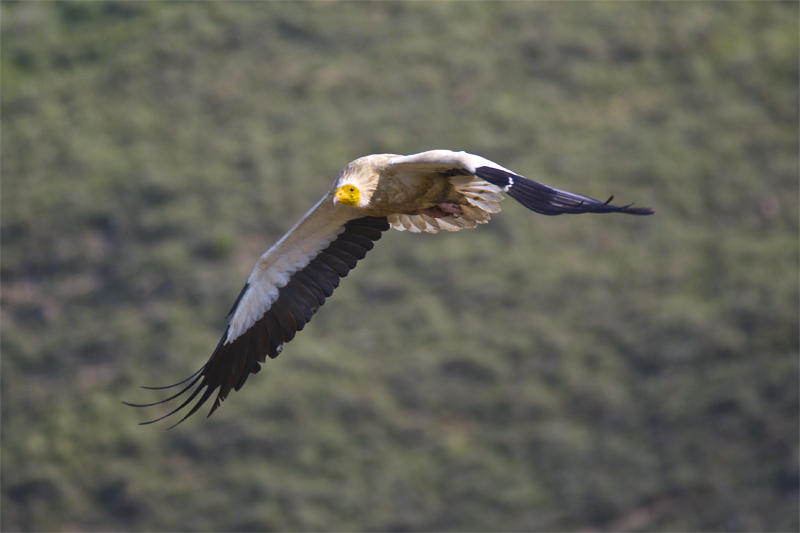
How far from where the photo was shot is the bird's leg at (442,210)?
6398 millimetres

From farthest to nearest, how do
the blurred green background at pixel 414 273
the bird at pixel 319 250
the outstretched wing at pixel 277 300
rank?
the blurred green background at pixel 414 273, the outstretched wing at pixel 277 300, the bird at pixel 319 250

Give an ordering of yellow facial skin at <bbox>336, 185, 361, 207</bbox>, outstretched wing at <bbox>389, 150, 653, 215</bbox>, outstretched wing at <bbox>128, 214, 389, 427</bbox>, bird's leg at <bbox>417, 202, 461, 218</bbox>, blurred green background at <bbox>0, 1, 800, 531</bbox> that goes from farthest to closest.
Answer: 1. blurred green background at <bbox>0, 1, 800, 531</bbox>
2. outstretched wing at <bbox>128, 214, 389, 427</bbox>
3. bird's leg at <bbox>417, 202, 461, 218</bbox>
4. yellow facial skin at <bbox>336, 185, 361, 207</bbox>
5. outstretched wing at <bbox>389, 150, 653, 215</bbox>

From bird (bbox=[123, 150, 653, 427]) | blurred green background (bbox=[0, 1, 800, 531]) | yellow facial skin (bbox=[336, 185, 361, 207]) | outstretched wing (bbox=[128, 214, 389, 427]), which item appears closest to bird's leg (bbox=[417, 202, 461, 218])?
bird (bbox=[123, 150, 653, 427])

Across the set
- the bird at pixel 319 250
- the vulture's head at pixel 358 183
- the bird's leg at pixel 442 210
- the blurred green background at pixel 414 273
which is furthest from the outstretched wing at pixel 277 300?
the blurred green background at pixel 414 273

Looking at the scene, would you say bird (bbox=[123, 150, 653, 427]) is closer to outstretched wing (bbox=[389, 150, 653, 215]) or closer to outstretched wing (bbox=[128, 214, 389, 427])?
outstretched wing (bbox=[128, 214, 389, 427])

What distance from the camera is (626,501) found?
44.6 feet

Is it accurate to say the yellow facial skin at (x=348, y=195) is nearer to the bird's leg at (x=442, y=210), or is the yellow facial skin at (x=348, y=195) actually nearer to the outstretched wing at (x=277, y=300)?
the bird's leg at (x=442, y=210)

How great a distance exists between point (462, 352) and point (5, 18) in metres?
12.3

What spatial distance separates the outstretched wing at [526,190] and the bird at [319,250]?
54cm

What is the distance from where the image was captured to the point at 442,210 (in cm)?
645

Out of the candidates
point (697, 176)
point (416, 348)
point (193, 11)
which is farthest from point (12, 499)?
point (697, 176)

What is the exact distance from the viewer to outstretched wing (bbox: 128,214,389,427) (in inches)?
263

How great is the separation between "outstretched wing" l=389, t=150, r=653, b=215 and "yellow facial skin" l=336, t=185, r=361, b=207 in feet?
1.59

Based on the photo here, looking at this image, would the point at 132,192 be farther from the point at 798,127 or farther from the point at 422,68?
the point at 798,127
